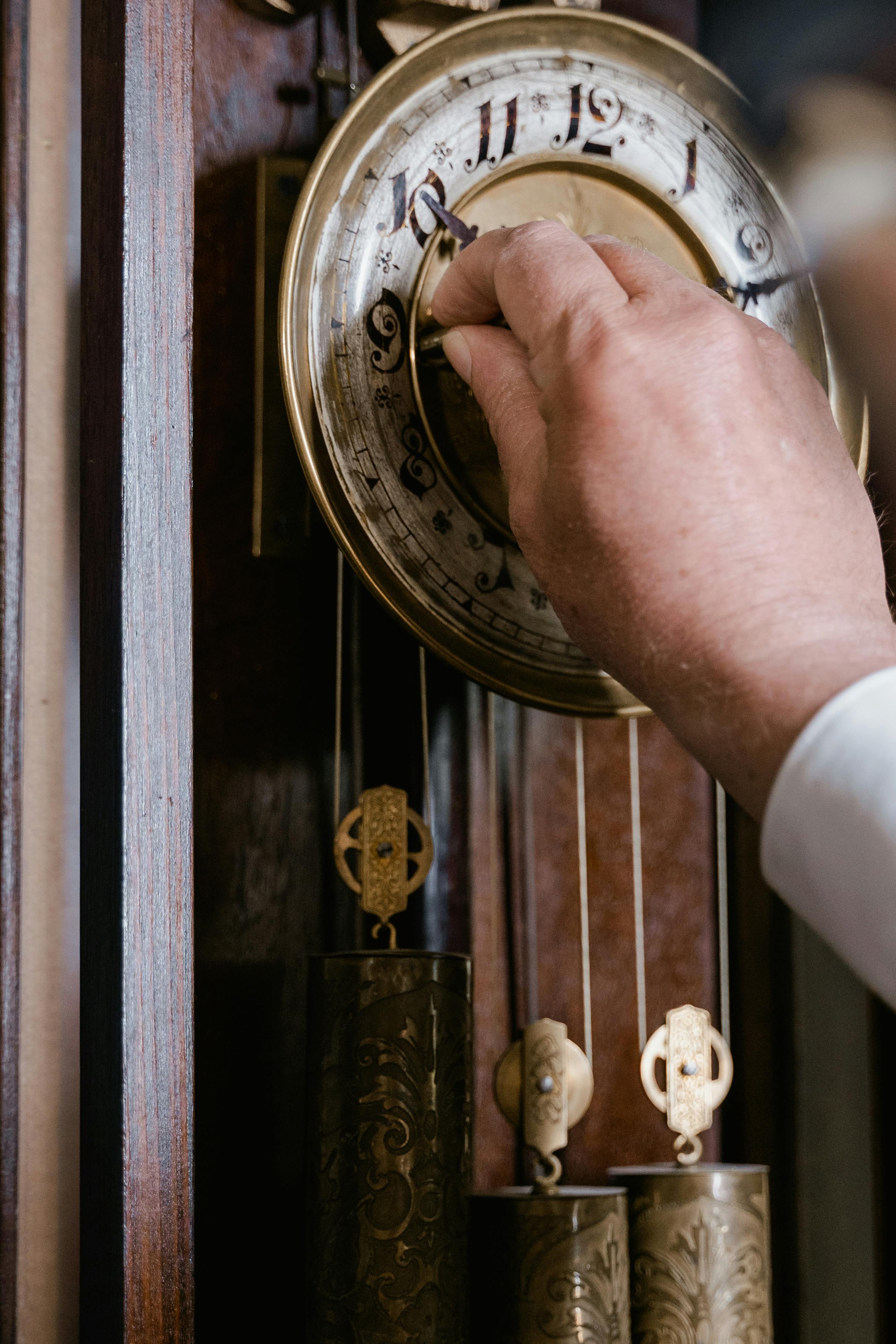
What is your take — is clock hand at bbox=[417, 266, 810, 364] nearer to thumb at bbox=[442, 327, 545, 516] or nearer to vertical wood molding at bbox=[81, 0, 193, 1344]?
thumb at bbox=[442, 327, 545, 516]

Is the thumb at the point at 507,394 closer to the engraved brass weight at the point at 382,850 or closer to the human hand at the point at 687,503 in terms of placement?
the human hand at the point at 687,503

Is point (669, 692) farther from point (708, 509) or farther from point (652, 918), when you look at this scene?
point (652, 918)

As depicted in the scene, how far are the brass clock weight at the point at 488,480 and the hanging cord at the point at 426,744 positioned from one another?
3cm

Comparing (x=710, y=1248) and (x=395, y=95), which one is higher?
(x=395, y=95)

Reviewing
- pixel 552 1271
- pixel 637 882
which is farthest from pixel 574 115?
pixel 552 1271

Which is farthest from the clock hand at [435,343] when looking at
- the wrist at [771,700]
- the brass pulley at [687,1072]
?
the brass pulley at [687,1072]

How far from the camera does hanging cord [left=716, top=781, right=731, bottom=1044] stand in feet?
2.34

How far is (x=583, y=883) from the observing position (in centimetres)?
69

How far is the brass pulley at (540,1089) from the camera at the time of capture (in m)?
0.60

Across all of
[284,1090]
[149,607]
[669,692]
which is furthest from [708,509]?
[284,1090]

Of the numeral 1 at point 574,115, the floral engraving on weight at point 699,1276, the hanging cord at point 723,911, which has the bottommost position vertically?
the floral engraving on weight at point 699,1276

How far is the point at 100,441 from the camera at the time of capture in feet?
1.43

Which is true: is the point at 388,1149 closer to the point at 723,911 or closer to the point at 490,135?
the point at 723,911

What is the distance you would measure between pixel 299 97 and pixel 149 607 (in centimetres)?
33
